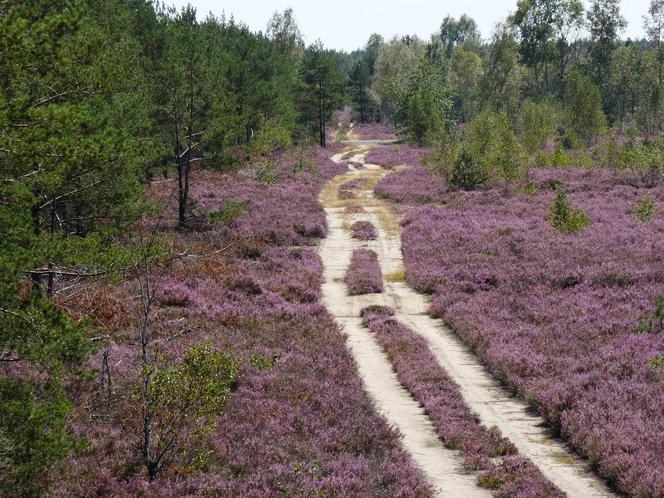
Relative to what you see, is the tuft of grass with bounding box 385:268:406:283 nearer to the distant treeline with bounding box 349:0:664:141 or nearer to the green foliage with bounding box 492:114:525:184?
the green foliage with bounding box 492:114:525:184

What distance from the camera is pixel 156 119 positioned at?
34719mm

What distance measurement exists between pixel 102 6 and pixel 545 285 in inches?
1073

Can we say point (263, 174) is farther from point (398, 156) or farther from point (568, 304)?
point (568, 304)

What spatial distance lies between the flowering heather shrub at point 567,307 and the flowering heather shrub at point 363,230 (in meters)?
2.13

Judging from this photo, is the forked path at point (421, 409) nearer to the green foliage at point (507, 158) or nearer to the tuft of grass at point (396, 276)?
the tuft of grass at point (396, 276)

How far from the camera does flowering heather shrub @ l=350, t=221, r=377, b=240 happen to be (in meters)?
36.8

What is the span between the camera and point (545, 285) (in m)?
24.5

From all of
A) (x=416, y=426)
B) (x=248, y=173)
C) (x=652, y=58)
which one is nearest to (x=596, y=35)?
(x=652, y=58)

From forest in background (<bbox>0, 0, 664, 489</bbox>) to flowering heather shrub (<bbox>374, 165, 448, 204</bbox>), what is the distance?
176 centimetres

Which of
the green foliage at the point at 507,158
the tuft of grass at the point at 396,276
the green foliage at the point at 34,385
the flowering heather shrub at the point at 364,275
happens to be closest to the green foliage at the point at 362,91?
the green foliage at the point at 507,158

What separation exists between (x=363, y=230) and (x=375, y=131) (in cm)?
8694

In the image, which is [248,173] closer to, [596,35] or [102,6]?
[102,6]

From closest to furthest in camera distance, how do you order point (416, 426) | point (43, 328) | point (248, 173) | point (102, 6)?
point (43, 328), point (416, 426), point (102, 6), point (248, 173)

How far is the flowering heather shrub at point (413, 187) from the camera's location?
47469 millimetres
